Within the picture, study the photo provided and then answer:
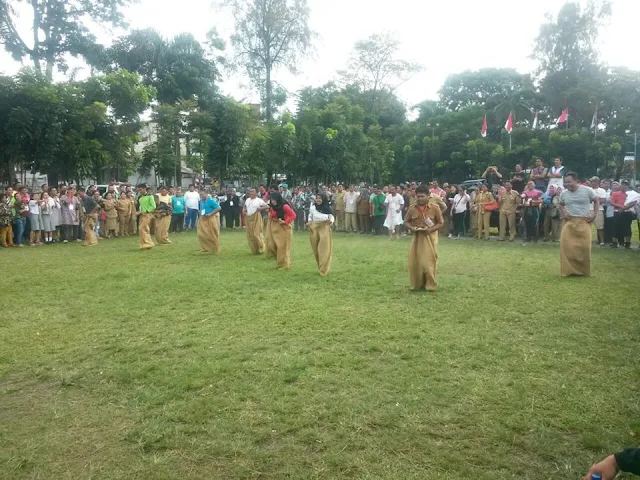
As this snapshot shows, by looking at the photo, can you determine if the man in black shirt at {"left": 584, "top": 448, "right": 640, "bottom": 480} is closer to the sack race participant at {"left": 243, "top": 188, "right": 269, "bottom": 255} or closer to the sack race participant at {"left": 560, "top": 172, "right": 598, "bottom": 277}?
the sack race participant at {"left": 560, "top": 172, "right": 598, "bottom": 277}

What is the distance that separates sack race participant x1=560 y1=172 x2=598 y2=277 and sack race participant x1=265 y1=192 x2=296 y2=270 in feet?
18.1

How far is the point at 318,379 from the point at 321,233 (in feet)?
20.1

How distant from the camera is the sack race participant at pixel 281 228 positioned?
38.8ft

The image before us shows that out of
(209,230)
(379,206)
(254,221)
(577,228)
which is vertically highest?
(379,206)

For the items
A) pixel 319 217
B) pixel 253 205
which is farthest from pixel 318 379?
pixel 253 205

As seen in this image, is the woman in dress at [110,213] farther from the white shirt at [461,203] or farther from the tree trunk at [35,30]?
the tree trunk at [35,30]

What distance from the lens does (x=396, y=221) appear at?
1939 cm

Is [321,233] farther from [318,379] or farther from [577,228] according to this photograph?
[318,379]

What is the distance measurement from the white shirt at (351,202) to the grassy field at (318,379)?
1209 centimetres

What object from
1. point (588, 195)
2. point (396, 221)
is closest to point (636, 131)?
point (396, 221)

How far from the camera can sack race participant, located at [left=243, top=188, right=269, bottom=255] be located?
14359 millimetres

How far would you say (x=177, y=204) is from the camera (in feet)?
72.7

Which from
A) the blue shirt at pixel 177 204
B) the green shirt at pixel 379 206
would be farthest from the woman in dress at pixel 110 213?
the green shirt at pixel 379 206

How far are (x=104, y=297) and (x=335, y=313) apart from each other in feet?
13.3
